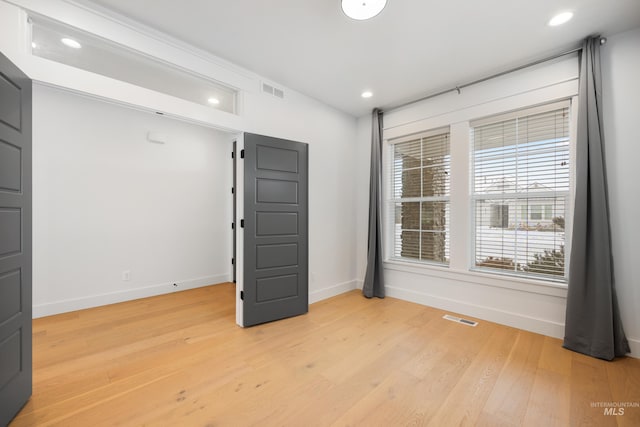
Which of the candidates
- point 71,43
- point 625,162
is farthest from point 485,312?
point 71,43

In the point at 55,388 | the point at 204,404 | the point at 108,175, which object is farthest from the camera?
the point at 108,175

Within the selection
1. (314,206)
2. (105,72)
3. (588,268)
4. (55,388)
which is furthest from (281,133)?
(588,268)

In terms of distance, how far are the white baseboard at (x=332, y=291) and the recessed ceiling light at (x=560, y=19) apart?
3.75m

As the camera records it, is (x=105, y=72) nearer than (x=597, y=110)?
Yes

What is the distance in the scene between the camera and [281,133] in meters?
3.46

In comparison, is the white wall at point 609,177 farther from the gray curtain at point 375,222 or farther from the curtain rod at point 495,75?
the gray curtain at point 375,222

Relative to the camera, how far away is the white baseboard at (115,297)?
3.23 m

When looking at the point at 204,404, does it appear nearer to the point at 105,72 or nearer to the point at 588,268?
the point at 105,72

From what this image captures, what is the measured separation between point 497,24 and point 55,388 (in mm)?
4469

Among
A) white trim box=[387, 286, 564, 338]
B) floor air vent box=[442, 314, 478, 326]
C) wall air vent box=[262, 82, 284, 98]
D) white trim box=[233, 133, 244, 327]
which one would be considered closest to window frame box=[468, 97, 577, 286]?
white trim box=[387, 286, 564, 338]

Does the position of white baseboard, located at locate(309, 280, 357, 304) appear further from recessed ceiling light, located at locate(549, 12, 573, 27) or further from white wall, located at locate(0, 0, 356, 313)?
recessed ceiling light, located at locate(549, 12, 573, 27)

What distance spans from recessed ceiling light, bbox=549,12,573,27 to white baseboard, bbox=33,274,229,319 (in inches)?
212

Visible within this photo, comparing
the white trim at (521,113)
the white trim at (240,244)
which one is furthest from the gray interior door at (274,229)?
the white trim at (521,113)

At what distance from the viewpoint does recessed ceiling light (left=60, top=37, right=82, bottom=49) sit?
2.09 m
